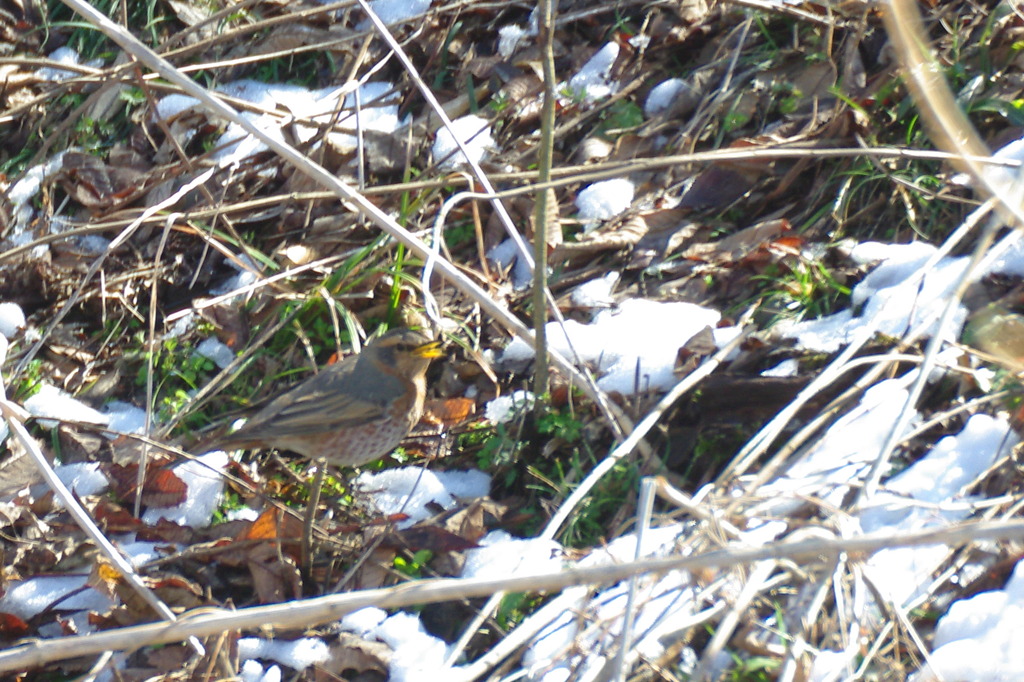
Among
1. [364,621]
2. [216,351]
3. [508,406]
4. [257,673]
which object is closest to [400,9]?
[216,351]

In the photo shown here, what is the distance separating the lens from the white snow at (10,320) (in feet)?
17.0

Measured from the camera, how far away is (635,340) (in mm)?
4289

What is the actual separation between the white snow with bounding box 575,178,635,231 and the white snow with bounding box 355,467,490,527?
152 centimetres

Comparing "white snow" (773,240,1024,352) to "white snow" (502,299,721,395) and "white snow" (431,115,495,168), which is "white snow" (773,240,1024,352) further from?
"white snow" (431,115,495,168)

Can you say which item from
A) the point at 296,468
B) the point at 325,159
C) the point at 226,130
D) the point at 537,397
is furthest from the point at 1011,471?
the point at 226,130

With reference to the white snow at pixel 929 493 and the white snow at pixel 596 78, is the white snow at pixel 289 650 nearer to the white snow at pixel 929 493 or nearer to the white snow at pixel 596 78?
the white snow at pixel 929 493

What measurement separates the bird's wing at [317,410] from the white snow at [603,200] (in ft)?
4.93

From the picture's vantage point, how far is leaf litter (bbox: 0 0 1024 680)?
115 inches

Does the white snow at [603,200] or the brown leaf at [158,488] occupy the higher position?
the white snow at [603,200]

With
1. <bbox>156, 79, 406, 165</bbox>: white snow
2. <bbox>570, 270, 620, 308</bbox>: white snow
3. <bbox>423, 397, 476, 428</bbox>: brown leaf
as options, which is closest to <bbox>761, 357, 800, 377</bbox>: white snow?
<bbox>570, 270, 620, 308</bbox>: white snow

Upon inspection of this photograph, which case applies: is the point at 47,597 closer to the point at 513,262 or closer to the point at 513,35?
the point at 513,262

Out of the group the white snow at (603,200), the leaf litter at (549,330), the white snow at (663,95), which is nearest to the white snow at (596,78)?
the leaf litter at (549,330)

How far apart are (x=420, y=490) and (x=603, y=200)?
1.81m

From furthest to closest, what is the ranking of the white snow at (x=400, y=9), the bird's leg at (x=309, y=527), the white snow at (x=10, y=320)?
1. the white snow at (x=400, y=9)
2. the white snow at (x=10, y=320)
3. the bird's leg at (x=309, y=527)
